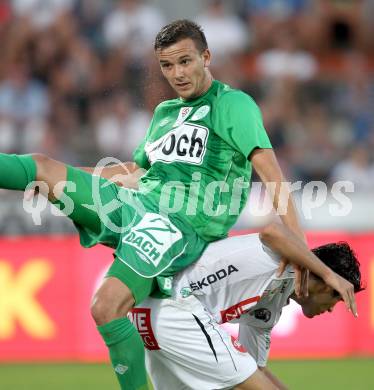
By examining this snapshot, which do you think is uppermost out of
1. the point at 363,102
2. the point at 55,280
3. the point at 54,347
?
the point at 363,102

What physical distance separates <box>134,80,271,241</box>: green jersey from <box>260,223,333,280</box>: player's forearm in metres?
Result: 0.54

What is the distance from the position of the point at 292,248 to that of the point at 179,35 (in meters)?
1.45

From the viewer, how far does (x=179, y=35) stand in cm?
589

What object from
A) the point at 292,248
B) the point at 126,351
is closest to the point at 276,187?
the point at 292,248

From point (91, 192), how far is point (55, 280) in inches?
187

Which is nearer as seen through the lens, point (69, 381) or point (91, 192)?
point (91, 192)

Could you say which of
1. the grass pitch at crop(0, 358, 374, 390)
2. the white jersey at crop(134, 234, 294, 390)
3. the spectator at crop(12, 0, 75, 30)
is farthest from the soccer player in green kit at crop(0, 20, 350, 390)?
the spectator at crop(12, 0, 75, 30)

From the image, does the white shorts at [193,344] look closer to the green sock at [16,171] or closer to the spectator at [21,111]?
the green sock at [16,171]

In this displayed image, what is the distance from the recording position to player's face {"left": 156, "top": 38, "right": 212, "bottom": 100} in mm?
5865

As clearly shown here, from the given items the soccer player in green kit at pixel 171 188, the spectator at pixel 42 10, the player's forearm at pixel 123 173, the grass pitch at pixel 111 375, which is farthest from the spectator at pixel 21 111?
the soccer player in green kit at pixel 171 188

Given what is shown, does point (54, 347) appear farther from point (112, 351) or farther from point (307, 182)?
point (112, 351)

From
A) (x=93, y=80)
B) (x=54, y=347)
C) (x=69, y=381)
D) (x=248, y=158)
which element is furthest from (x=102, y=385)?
(x=93, y=80)

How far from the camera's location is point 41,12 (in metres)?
12.9

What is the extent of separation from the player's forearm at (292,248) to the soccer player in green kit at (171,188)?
17cm
